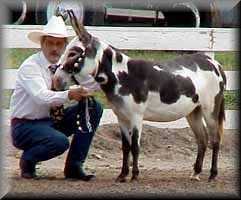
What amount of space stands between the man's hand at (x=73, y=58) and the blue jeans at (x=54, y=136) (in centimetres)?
51

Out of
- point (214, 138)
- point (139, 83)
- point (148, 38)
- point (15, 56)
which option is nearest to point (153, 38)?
point (148, 38)

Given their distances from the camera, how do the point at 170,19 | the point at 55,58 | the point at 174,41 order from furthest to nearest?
the point at 170,19, the point at 174,41, the point at 55,58

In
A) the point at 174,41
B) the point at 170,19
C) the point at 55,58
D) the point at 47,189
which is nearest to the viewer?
the point at 47,189

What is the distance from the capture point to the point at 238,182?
5391 millimetres

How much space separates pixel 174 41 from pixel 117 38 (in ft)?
1.81

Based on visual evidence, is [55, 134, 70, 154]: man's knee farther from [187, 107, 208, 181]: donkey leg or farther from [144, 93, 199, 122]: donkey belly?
[187, 107, 208, 181]: donkey leg

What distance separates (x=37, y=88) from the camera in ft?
16.4

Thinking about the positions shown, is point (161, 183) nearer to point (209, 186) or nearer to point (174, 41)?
point (209, 186)

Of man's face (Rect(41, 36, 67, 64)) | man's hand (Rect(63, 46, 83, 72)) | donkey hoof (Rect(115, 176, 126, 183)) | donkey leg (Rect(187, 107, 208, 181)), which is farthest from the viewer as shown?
donkey leg (Rect(187, 107, 208, 181))

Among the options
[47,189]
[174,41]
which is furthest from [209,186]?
[174,41]

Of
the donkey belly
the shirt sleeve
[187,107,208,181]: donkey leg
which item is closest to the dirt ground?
[187,107,208,181]: donkey leg

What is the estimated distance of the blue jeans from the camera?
5.14m

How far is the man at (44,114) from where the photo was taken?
16.6ft

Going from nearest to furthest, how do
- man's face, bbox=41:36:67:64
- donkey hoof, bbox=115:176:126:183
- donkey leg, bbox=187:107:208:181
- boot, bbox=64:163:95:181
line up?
donkey hoof, bbox=115:176:126:183
man's face, bbox=41:36:67:64
boot, bbox=64:163:95:181
donkey leg, bbox=187:107:208:181
